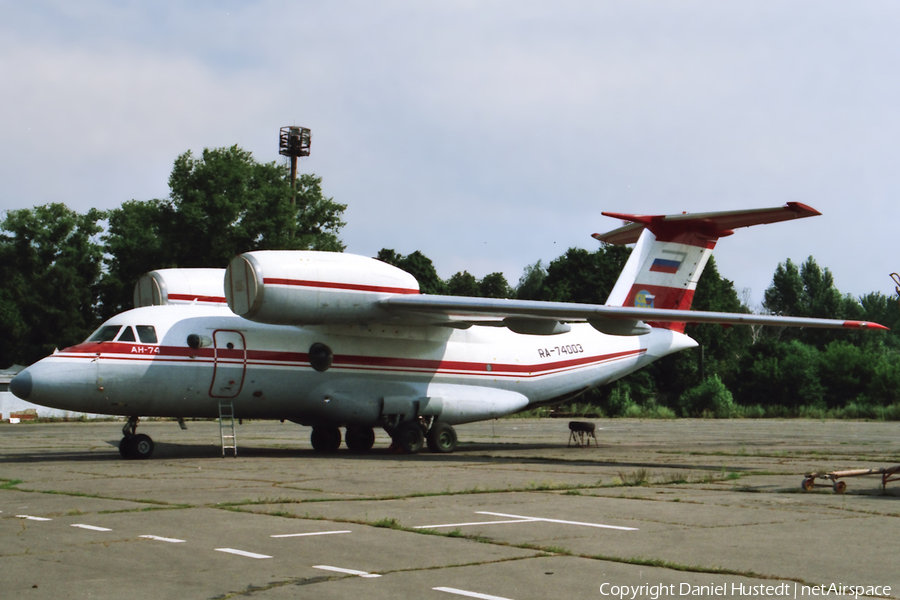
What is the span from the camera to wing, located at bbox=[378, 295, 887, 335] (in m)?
16.7

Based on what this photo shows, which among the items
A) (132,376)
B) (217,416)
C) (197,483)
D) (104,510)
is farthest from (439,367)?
(104,510)

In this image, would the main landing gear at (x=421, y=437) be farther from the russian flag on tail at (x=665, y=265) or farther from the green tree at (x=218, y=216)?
the green tree at (x=218, y=216)

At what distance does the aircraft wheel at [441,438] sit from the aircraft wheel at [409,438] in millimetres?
281

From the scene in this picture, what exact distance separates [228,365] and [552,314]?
20.3 feet

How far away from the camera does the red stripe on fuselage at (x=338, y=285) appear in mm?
15858

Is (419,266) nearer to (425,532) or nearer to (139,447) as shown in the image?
(139,447)

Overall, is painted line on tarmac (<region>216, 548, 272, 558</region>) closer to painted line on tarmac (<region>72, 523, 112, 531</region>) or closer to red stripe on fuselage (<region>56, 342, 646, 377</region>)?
painted line on tarmac (<region>72, 523, 112, 531</region>)

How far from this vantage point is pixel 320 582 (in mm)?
5863

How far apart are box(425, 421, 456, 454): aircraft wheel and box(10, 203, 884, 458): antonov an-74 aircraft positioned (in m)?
0.03

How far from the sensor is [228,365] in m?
17.2

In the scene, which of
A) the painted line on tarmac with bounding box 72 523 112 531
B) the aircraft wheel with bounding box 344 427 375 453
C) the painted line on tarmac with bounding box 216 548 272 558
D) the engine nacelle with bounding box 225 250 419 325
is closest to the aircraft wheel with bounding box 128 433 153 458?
the engine nacelle with bounding box 225 250 419 325

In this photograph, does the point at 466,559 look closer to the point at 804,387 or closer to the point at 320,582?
the point at 320,582

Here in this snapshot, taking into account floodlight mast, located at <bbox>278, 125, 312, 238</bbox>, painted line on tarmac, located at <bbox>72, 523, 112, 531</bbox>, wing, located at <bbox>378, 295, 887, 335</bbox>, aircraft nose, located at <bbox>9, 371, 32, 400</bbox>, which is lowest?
painted line on tarmac, located at <bbox>72, 523, 112, 531</bbox>

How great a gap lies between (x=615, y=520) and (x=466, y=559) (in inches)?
92.0
